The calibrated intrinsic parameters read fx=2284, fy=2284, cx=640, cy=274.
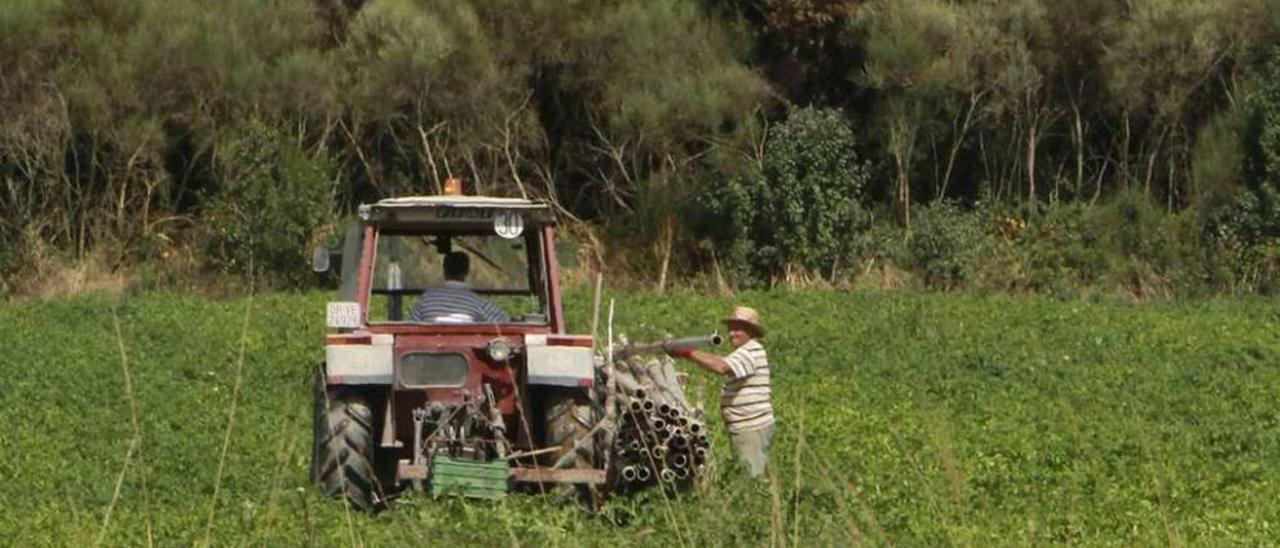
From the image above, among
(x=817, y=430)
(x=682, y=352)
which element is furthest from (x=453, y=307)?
(x=817, y=430)

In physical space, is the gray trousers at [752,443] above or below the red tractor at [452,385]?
below

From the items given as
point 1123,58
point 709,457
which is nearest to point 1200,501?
point 709,457

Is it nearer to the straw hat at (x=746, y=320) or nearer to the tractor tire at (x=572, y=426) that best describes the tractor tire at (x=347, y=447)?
the tractor tire at (x=572, y=426)

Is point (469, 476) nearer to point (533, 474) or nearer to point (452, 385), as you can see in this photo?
point (533, 474)

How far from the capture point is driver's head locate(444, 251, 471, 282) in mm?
11820

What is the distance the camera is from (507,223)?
1148 cm

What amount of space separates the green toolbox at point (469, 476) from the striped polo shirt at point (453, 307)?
1.09 meters

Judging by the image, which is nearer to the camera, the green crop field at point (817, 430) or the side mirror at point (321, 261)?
the green crop field at point (817, 430)

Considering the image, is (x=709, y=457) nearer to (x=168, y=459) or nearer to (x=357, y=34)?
(x=168, y=459)

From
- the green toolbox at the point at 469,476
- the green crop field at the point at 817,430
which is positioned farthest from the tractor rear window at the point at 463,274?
the green toolbox at the point at 469,476

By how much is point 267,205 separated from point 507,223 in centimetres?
2024

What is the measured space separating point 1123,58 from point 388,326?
22035 mm

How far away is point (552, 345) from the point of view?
35.8 ft

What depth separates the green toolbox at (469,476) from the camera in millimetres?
10320
